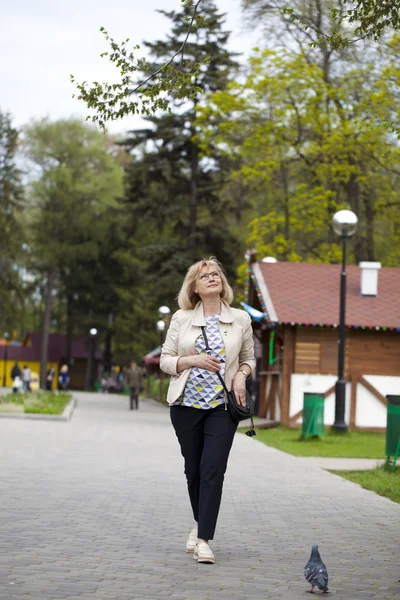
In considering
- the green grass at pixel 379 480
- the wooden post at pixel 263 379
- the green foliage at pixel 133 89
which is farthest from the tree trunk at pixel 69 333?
the green foliage at pixel 133 89

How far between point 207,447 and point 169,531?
5.66 ft

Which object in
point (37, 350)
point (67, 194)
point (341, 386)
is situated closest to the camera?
point (341, 386)

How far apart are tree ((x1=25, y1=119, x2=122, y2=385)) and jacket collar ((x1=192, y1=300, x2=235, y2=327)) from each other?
201 ft

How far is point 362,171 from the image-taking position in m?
41.5

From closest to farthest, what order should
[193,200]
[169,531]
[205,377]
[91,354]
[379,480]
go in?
[205,377], [169,531], [379,480], [193,200], [91,354]

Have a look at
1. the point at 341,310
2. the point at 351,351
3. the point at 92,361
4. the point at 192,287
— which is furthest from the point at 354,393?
the point at 92,361

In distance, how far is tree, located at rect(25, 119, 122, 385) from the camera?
6975cm

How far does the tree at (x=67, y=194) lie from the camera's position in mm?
69750

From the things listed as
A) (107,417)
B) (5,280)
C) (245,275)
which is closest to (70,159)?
(5,280)

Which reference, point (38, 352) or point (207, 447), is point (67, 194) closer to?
point (38, 352)

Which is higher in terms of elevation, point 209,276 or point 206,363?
point 209,276

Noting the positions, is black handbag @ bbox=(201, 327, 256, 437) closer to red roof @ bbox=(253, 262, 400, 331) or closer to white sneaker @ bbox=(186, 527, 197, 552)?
white sneaker @ bbox=(186, 527, 197, 552)

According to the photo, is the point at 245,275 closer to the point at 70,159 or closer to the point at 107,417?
the point at 107,417

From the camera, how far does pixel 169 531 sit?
358 inches
